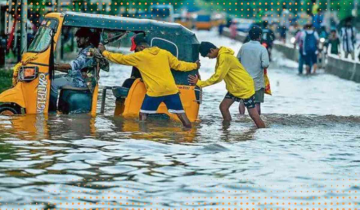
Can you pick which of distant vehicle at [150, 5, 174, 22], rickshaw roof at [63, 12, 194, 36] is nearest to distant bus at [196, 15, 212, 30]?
distant vehicle at [150, 5, 174, 22]

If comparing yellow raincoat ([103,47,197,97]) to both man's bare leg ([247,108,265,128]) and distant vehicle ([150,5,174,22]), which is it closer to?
man's bare leg ([247,108,265,128])

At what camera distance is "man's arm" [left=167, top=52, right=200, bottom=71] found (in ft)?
49.7

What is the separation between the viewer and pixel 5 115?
15.7 meters

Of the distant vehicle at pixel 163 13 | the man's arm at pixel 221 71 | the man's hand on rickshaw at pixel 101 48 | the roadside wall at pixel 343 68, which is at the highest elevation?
the man's hand on rickshaw at pixel 101 48

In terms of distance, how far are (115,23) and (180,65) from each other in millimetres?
1237

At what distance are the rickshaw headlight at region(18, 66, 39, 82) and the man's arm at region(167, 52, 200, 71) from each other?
77.8 inches

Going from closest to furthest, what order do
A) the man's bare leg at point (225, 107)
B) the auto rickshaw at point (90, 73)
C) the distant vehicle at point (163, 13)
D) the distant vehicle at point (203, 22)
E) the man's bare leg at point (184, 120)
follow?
1. the man's bare leg at point (184, 120)
2. the auto rickshaw at point (90, 73)
3. the man's bare leg at point (225, 107)
4. the distant vehicle at point (163, 13)
5. the distant vehicle at point (203, 22)

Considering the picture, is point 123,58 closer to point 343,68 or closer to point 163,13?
point 343,68

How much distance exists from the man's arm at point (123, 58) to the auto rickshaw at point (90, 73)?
740mm

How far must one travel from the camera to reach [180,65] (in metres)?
15.3

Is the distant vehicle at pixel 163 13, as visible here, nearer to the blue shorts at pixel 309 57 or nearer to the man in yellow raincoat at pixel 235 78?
the blue shorts at pixel 309 57

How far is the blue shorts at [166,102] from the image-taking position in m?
15.0

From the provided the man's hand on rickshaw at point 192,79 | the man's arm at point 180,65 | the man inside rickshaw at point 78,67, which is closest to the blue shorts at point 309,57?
the man's hand on rickshaw at point 192,79

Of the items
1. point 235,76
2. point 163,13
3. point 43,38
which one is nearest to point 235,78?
point 235,76
